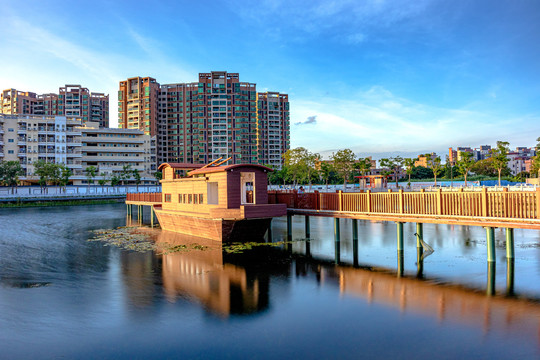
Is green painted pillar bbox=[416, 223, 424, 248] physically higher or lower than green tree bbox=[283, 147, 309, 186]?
lower

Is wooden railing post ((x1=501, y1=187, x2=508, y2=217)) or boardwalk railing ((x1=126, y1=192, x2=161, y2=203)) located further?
boardwalk railing ((x1=126, y1=192, x2=161, y2=203))

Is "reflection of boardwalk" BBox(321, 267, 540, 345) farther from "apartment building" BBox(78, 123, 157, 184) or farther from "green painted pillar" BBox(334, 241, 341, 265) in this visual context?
"apartment building" BBox(78, 123, 157, 184)

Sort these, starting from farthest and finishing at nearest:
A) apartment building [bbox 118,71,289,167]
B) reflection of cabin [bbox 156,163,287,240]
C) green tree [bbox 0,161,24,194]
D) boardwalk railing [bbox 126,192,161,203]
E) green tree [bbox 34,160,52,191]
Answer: apartment building [bbox 118,71,289,167] → green tree [bbox 34,160,52,191] → green tree [bbox 0,161,24,194] → boardwalk railing [bbox 126,192,161,203] → reflection of cabin [bbox 156,163,287,240]

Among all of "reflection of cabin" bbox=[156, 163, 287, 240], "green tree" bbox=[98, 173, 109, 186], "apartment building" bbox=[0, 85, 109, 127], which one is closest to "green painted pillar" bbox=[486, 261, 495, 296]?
"reflection of cabin" bbox=[156, 163, 287, 240]

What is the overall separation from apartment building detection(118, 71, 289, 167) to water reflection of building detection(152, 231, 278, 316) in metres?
119

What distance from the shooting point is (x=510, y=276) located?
18719 mm

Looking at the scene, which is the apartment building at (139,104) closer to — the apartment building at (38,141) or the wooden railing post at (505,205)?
the apartment building at (38,141)

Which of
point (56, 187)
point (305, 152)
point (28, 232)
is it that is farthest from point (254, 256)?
point (56, 187)

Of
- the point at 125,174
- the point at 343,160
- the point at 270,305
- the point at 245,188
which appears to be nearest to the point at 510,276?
the point at 270,305

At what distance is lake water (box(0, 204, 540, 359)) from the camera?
11.9 metres

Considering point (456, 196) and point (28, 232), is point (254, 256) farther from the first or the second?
point (28, 232)

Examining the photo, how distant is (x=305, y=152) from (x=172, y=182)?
58.1m

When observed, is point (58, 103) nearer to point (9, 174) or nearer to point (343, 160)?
point (9, 174)

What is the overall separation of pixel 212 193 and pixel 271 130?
131752 millimetres
